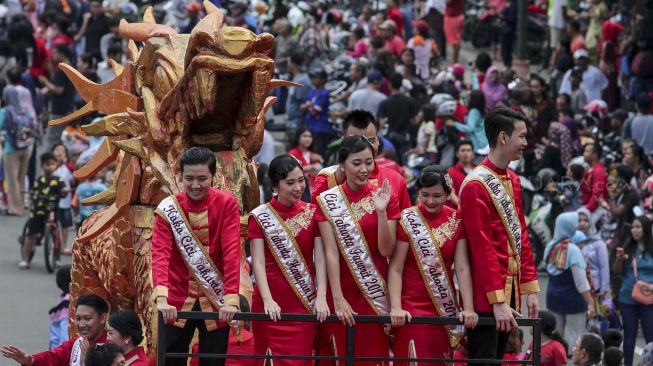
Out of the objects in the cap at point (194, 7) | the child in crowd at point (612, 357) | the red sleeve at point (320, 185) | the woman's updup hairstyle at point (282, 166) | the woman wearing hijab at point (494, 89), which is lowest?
the child in crowd at point (612, 357)

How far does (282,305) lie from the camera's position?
30.2 feet

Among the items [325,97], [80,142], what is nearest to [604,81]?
[325,97]

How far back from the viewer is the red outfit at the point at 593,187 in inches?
707

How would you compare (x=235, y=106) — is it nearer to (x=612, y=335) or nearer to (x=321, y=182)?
(x=321, y=182)

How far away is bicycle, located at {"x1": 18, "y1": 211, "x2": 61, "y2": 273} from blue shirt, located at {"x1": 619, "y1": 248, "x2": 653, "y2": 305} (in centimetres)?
709

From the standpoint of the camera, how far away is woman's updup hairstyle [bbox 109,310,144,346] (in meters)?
9.27

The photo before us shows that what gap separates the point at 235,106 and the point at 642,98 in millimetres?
12418

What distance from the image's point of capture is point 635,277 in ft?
49.8

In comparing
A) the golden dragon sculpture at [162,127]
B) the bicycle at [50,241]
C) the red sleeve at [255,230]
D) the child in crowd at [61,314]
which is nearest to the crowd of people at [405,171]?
the red sleeve at [255,230]

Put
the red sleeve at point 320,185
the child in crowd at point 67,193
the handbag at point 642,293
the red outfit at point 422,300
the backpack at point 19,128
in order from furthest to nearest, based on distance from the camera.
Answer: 1. the backpack at point 19,128
2. the child in crowd at point 67,193
3. the handbag at point 642,293
4. the red sleeve at point 320,185
5. the red outfit at point 422,300

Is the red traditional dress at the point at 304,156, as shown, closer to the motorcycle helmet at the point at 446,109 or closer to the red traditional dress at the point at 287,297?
the motorcycle helmet at the point at 446,109

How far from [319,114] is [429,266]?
42.9 ft

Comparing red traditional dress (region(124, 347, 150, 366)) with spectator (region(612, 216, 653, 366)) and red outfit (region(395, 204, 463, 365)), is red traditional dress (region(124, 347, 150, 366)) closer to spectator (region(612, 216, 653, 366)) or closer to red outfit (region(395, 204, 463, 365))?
red outfit (region(395, 204, 463, 365))

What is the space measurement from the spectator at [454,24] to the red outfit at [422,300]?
19.3 m
